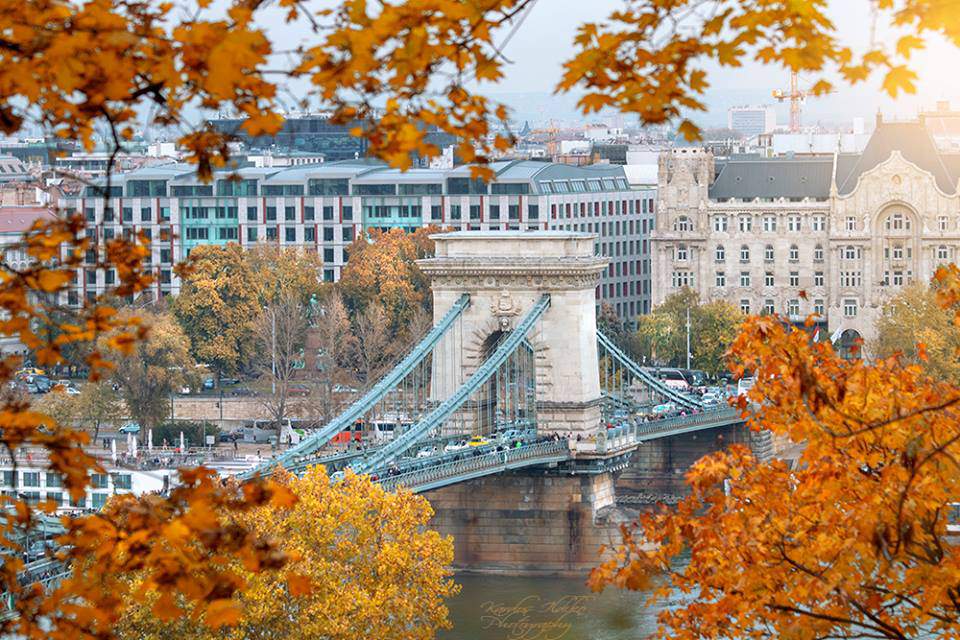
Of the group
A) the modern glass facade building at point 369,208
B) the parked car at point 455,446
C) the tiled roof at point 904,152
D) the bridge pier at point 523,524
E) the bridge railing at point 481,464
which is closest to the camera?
the bridge railing at point 481,464

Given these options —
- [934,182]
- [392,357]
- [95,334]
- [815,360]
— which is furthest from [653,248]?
[95,334]

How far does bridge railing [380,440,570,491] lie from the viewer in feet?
225

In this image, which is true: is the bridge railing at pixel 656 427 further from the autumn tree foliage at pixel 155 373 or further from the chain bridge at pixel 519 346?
the autumn tree foliage at pixel 155 373

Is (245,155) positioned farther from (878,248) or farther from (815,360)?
(815,360)

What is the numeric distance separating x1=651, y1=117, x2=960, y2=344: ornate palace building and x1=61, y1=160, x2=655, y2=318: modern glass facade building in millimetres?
3993

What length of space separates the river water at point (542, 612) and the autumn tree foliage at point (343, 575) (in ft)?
20.6

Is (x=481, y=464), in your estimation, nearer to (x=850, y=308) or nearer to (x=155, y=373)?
(x=155, y=373)

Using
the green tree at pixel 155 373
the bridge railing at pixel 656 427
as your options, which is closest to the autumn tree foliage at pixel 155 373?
the green tree at pixel 155 373

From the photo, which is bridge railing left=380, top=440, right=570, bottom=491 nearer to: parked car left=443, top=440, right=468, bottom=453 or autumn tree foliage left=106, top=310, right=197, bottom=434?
parked car left=443, top=440, right=468, bottom=453

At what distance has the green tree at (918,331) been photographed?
103 meters

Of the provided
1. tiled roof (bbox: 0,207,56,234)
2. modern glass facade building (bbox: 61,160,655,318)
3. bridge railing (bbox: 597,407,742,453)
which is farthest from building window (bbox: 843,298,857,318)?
tiled roof (bbox: 0,207,56,234)

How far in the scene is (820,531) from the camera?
65.0ft

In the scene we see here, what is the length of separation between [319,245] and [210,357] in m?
Answer: 23.1

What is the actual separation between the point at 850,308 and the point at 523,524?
53516mm
